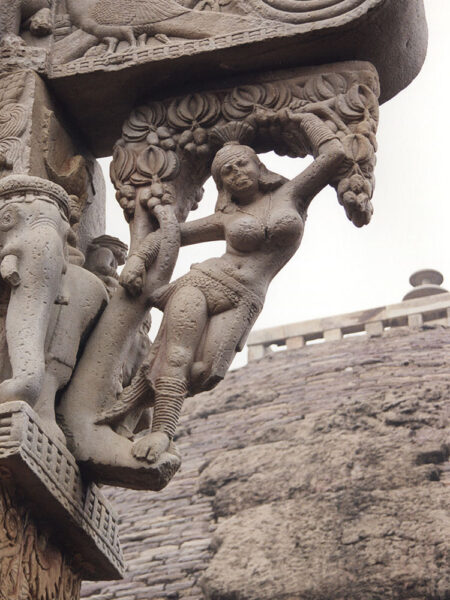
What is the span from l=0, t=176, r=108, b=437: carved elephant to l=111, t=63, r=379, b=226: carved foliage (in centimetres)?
63

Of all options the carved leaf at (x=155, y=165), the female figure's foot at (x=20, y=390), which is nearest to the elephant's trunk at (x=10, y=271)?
the female figure's foot at (x=20, y=390)

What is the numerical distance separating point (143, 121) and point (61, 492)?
7.44ft

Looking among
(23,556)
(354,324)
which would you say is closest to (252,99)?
(23,556)

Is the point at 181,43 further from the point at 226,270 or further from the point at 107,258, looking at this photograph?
the point at 226,270

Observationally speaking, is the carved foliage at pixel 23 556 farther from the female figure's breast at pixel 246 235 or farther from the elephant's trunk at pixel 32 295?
the female figure's breast at pixel 246 235

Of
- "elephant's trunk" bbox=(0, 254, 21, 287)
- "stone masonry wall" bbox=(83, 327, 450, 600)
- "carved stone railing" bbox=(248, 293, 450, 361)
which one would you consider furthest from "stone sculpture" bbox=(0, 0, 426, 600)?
"carved stone railing" bbox=(248, 293, 450, 361)

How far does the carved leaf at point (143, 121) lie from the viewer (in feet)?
24.9

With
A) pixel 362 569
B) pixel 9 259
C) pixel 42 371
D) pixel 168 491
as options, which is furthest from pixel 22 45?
pixel 168 491

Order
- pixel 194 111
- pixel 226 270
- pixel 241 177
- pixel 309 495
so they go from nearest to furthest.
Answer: pixel 226 270
pixel 241 177
pixel 194 111
pixel 309 495

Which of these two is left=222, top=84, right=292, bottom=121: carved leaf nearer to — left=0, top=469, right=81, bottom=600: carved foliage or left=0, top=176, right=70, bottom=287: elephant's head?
left=0, top=176, right=70, bottom=287: elephant's head

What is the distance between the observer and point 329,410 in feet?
80.0

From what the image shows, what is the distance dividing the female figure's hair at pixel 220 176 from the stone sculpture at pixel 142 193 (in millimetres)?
16

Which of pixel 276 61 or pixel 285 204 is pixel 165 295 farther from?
pixel 276 61

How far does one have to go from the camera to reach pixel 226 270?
6.80 meters
